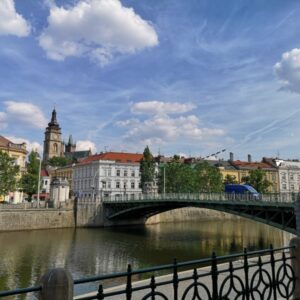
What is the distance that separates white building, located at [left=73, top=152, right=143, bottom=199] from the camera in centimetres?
8544

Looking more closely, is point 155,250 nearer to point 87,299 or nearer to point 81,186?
point 87,299

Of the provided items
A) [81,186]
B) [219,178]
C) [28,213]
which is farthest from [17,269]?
[81,186]

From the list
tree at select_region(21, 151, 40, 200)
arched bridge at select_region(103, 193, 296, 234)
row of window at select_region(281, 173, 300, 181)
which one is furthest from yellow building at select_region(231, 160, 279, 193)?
tree at select_region(21, 151, 40, 200)

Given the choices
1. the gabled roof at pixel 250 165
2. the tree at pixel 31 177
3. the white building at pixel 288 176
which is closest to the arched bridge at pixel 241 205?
the tree at pixel 31 177

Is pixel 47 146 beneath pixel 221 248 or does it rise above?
above

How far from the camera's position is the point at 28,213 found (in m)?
48.4

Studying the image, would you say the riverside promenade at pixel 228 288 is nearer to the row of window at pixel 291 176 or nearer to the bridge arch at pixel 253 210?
the bridge arch at pixel 253 210

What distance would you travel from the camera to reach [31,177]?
62.3 m

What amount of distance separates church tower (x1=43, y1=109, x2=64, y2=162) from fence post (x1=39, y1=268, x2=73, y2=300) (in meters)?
136

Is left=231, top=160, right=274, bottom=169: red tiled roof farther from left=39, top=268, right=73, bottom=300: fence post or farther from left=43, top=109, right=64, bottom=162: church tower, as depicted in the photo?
left=39, top=268, right=73, bottom=300: fence post

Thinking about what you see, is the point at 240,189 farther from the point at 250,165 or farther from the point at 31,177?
the point at 250,165

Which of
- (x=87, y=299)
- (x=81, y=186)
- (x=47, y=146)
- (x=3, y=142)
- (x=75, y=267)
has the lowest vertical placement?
(x=75, y=267)

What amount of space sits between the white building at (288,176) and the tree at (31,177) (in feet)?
244

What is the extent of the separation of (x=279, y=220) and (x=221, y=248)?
625 centimetres
